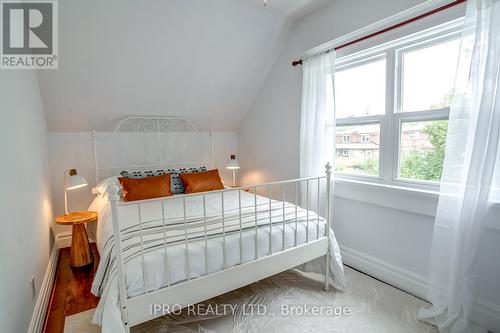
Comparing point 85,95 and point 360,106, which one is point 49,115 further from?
point 360,106

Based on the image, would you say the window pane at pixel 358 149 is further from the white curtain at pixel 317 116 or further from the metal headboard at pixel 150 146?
the metal headboard at pixel 150 146

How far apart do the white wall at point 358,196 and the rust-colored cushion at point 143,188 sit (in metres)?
1.41

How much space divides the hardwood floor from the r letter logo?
66.9 inches

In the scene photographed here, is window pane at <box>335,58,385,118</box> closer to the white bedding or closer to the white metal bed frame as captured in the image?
the white metal bed frame

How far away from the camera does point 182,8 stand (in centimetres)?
248

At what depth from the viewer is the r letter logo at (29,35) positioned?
186 centimetres

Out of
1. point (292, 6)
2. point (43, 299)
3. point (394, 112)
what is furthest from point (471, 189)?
point (43, 299)

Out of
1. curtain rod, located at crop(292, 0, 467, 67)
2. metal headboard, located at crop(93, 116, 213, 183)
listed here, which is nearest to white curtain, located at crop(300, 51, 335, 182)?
curtain rod, located at crop(292, 0, 467, 67)

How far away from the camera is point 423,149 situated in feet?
7.07

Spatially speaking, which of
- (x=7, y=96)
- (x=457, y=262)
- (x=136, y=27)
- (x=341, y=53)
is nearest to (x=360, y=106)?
(x=341, y=53)

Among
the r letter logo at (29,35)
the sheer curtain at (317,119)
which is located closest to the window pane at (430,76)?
the sheer curtain at (317,119)

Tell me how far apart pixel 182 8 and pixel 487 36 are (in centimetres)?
227

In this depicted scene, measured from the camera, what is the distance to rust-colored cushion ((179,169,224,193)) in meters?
3.05

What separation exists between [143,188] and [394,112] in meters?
2.38
